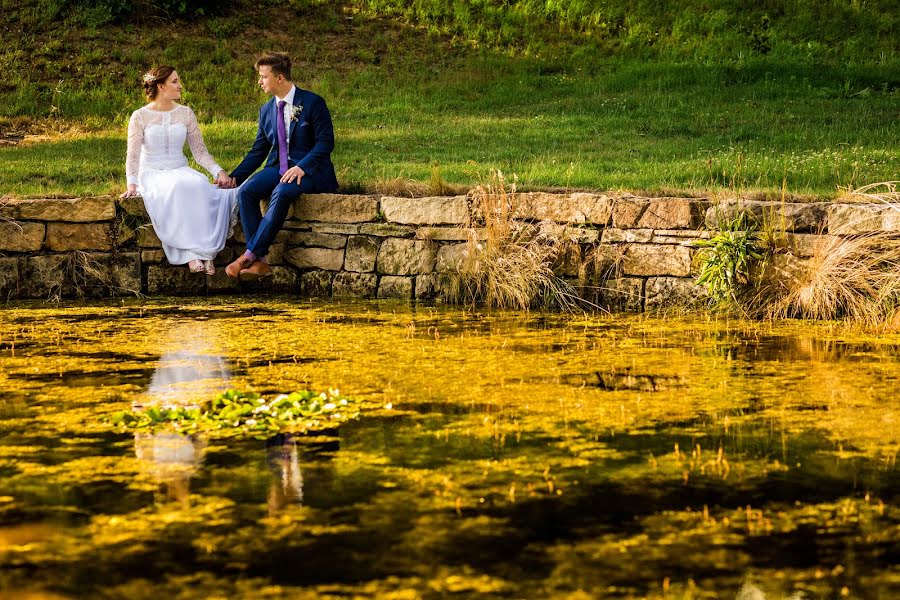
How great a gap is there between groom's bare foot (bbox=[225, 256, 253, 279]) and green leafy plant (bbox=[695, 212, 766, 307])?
2.93 metres

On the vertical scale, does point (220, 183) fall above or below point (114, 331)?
above

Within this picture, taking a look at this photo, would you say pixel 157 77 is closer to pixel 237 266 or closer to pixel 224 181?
pixel 224 181

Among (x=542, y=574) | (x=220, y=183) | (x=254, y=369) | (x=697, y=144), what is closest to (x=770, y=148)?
(x=697, y=144)

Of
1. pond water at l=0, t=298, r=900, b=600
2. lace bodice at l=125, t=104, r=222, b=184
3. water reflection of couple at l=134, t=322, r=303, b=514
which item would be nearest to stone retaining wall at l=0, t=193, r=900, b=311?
lace bodice at l=125, t=104, r=222, b=184

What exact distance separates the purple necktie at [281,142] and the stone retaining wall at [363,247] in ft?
0.84

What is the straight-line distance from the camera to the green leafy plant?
24.9 ft

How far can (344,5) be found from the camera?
19.2 m

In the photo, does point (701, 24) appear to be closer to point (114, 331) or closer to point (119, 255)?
point (119, 255)

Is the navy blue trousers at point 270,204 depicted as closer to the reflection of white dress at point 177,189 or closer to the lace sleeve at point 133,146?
the reflection of white dress at point 177,189

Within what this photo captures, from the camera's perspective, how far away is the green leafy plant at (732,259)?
7.59 meters

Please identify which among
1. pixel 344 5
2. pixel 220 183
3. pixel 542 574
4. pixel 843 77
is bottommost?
pixel 542 574

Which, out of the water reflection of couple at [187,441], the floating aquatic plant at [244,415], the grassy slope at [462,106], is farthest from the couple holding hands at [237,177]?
the floating aquatic plant at [244,415]

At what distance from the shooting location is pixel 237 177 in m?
8.98

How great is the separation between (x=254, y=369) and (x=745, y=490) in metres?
2.74
